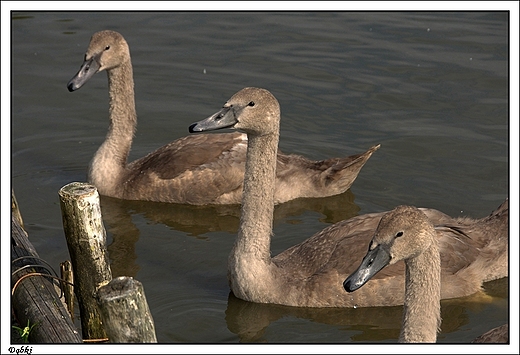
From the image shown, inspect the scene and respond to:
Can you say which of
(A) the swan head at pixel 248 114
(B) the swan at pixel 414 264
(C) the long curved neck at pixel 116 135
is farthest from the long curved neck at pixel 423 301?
(C) the long curved neck at pixel 116 135

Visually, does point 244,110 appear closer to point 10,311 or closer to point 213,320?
point 213,320

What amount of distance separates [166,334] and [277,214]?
279cm

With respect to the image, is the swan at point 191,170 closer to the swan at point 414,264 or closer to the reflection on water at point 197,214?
the reflection on water at point 197,214

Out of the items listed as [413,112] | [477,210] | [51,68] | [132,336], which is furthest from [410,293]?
[51,68]

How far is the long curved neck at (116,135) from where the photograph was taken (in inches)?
A: 411

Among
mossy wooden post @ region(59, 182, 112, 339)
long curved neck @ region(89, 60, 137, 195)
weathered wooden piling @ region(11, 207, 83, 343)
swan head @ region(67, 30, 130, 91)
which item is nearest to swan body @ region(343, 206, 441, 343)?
mossy wooden post @ region(59, 182, 112, 339)

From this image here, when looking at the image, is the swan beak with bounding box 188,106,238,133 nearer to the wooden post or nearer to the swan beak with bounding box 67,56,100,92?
the wooden post

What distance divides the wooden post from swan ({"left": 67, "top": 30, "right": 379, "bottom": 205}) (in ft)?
14.8

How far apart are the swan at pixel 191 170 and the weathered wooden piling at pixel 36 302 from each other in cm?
284

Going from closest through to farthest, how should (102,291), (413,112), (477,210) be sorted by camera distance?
(102,291), (477,210), (413,112)

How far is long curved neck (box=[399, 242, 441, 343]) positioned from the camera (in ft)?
20.9

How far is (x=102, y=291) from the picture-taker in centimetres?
564

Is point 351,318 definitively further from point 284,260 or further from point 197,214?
point 197,214

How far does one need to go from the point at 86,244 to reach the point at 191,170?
3743 mm
